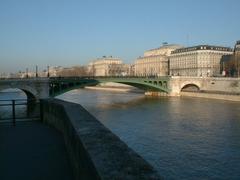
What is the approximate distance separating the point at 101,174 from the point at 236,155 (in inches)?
506

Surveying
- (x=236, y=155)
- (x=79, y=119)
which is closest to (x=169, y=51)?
(x=236, y=155)

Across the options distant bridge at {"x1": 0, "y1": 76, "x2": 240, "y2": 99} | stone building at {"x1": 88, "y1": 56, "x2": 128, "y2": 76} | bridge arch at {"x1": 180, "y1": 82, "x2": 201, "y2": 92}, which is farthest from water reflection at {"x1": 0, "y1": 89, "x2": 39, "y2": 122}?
stone building at {"x1": 88, "y1": 56, "x2": 128, "y2": 76}

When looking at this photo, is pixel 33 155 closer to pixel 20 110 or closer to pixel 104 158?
pixel 104 158

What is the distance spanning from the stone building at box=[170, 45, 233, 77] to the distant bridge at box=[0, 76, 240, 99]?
37911 millimetres

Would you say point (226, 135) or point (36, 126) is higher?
point (36, 126)

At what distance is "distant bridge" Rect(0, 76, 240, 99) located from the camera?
40.8 m

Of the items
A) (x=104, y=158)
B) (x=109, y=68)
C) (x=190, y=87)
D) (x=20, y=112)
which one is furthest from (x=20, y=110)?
(x=109, y=68)

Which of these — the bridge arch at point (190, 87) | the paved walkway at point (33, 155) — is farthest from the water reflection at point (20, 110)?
the bridge arch at point (190, 87)

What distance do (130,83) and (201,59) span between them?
53.0 m

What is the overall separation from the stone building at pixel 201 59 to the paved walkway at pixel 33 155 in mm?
92913

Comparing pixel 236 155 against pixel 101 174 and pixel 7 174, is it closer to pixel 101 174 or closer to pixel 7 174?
pixel 7 174

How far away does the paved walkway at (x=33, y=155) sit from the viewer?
637cm

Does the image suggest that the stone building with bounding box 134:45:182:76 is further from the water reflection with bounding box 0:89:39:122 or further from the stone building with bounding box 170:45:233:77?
the water reflection with bounding box 0:89:39:122

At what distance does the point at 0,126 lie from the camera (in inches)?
463
